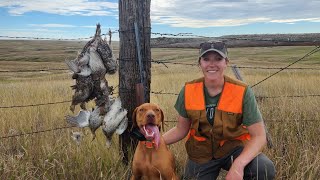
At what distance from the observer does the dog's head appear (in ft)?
12.1

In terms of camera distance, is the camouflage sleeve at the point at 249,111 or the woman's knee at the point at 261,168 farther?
the woman's knee at the point at 261,168

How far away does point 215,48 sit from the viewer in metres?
3.66

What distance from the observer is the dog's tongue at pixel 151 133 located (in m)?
3.69

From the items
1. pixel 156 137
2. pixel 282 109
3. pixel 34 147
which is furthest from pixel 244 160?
pixel 282 109

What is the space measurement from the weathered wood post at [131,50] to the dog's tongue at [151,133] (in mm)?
622

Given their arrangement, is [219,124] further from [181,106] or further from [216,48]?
[216,48]

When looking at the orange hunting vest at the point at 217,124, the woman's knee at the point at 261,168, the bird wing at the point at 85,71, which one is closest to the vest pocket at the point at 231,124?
the orange hunting vest at the point at 217,124

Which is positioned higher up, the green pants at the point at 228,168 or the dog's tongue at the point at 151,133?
the dog's tongue at the point at 151,133

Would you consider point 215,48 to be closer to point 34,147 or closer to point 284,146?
point 284,146

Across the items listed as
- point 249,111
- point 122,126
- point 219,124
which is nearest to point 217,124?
point 219,124

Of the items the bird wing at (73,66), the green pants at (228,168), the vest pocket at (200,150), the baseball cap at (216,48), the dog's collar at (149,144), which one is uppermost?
the baseball cap at (216,48)

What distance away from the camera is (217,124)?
374 cm

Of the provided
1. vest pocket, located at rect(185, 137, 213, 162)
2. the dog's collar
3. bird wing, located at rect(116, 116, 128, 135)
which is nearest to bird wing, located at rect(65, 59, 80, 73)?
bird wing, located at rect(116, 116, 128, 135)

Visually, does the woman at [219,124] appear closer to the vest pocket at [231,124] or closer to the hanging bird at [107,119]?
the vest pocket at [231,124]
